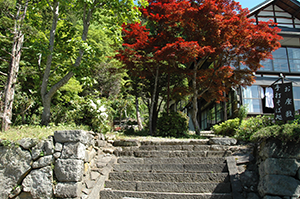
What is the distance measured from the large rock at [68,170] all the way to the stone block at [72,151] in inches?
3.3

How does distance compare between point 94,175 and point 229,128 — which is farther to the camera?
point 229,128

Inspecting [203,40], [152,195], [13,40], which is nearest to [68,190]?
[152,195]

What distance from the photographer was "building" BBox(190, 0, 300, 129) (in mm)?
12656

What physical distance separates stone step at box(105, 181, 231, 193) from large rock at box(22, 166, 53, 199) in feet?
4.08

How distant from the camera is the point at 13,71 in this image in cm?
623

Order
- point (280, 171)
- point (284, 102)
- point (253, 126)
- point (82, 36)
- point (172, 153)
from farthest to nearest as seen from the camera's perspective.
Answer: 1. point (82, 36)
2. point (253, 126)
3. point (172, 153)
4. point (284, 102)
5. point (280, 171)

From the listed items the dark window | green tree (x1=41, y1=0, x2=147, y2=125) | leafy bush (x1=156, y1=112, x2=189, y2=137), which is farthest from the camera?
the dark window

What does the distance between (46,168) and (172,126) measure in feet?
16.4

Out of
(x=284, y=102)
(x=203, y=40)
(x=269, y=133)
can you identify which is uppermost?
(x=203, y=40)

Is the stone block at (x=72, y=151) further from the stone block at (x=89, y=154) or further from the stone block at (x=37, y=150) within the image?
the stone block at (x=37, y=150)

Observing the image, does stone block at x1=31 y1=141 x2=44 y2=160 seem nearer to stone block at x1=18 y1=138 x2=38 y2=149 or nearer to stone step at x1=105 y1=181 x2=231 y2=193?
stone block at x1=18 y1=138 x2=38 y2=149

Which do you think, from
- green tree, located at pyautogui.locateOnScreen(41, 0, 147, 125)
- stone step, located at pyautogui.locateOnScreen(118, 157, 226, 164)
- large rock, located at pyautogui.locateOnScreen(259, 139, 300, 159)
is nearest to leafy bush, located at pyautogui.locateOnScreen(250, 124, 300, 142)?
large rock, located at pyautogui.locateOnScreen(259, 139, 300, 159)

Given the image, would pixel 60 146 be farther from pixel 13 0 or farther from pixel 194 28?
pixel 194 28

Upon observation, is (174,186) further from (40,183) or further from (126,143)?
(40,183)
